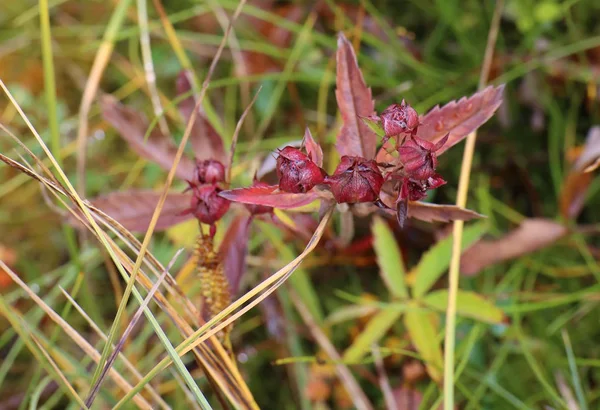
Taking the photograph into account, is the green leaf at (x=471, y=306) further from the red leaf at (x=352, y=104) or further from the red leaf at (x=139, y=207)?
the red leaf at (x=139, y=207)

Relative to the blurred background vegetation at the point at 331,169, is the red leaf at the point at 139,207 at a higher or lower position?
lower

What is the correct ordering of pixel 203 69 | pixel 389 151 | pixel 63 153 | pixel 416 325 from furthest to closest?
1. pixel 203 69
2. pixel 63 153
3. pixel 416 325
4. pixel 389 151

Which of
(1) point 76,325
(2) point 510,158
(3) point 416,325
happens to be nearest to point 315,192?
(3) point 416,325

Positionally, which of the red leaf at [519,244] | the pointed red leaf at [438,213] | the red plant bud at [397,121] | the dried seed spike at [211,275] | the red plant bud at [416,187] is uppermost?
the red leaf at [519,244]

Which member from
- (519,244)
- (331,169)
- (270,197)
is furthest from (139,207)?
(519,244)

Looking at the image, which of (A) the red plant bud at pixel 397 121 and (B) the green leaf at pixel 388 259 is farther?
(B) the green leaf at pixel 388 259

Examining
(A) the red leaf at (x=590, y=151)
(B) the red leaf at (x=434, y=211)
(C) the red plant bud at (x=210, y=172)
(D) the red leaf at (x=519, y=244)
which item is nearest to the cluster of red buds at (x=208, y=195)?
(C) the red plant bud at (x=210, y=172)

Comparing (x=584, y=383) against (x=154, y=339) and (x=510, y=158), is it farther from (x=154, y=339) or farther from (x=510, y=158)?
(x=154, y=339)

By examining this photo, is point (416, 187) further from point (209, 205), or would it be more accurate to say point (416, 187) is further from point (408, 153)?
point (209, 205)
